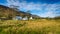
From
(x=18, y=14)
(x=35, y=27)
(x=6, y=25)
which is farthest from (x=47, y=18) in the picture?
(x=6, y=25)

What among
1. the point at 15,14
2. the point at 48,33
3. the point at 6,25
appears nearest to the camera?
the point at 48,33

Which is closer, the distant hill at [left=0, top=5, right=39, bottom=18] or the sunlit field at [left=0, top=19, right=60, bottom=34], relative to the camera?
the sunlit field at [left=0, top=19, right=60, bottom=34]

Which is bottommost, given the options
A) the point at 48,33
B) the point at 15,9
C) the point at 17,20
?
the point at 48,33

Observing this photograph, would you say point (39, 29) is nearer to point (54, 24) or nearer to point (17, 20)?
point (54, 24)

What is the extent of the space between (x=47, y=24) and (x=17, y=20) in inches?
38.5

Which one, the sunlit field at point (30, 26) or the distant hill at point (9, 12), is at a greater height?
the distant hill at point (9, 12)

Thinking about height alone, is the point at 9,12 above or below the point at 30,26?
above

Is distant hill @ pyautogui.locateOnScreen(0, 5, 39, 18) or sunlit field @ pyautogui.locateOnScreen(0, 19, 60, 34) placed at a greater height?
distant hill @ pyautogui.locateOnScreen(0, 5, 39, 18)

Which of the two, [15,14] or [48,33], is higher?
[15,14]

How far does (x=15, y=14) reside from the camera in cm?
491

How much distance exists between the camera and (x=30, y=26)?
4.43 m

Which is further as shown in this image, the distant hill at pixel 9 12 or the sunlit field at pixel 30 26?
the distant hill at pixel 9 12

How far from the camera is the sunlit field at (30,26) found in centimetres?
413

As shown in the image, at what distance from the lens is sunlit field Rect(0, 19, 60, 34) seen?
13.6 feet
